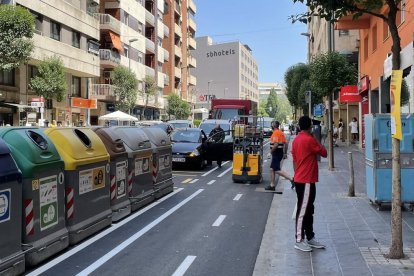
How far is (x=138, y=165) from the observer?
10.7 m

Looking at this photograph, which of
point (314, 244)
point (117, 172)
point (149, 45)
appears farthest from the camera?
point (149, 45)

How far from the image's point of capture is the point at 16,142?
253 inches

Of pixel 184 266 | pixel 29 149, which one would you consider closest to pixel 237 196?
pixel 184 266

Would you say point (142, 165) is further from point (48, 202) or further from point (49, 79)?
point (49, 79)

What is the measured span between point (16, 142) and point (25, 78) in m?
26.5

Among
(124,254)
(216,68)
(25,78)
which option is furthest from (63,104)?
(216,68)

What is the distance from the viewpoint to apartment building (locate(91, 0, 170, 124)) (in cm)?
4484

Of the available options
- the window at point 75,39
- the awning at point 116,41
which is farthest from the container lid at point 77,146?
the awning at point 116,41

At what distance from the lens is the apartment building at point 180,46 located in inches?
2844

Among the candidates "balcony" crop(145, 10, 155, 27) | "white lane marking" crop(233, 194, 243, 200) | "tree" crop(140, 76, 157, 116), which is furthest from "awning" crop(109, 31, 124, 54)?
"white lane marking" crop(233, 194, 243, 200)

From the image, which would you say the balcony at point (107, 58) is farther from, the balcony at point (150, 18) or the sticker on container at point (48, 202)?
the sticker on container at point (48, 202)

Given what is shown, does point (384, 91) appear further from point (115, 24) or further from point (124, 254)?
point (115, 24)

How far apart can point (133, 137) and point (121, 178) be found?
143cm

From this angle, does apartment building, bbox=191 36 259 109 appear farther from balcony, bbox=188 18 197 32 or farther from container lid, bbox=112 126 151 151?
container lid, bbox=112 126 151 151
